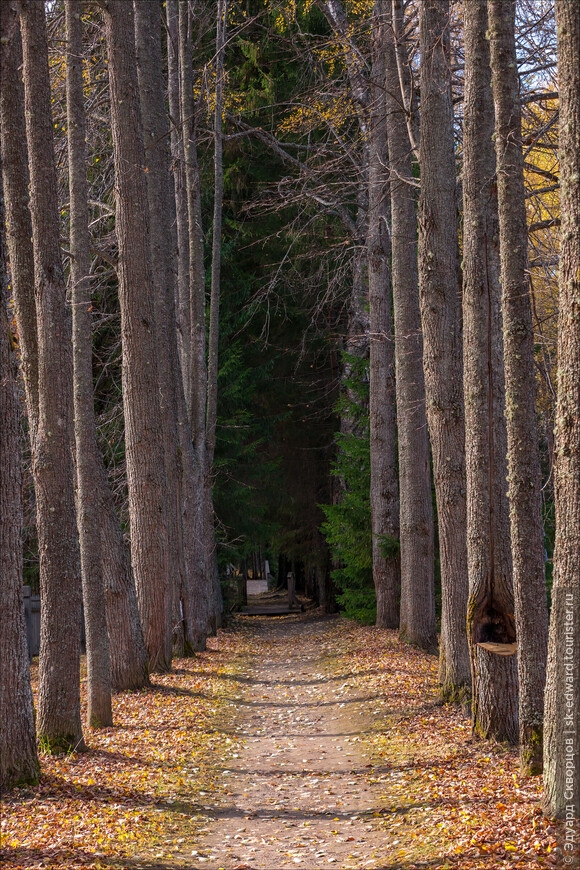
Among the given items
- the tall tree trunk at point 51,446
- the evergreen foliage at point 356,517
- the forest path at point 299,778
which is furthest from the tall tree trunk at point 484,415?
the evergreen foliage at point 356,517

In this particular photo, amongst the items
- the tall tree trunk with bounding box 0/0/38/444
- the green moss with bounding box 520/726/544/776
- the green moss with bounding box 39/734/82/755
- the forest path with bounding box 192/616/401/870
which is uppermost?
the tall tree trunk with bounding box 0/0/38/444

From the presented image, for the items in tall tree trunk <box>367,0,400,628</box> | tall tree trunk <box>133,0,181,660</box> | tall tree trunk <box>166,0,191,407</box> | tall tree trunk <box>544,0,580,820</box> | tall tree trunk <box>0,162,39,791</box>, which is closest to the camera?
tall tree trunk <box>544,0,580,820</box>

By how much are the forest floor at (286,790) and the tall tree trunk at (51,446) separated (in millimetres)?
573

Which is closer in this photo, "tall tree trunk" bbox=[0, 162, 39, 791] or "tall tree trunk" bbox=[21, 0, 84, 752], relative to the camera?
"tall tree trunk" bbox=[0, 162, 39, 791]

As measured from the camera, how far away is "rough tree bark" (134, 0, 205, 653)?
13.1 metres

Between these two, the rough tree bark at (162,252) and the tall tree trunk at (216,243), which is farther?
the tall tree trunk at (216,243)

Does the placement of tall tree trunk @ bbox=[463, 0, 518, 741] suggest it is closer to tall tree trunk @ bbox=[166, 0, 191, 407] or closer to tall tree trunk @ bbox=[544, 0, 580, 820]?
tall tree trunk @ bbox=[544, 0, 580, 820]

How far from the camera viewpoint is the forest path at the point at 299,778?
5648mm

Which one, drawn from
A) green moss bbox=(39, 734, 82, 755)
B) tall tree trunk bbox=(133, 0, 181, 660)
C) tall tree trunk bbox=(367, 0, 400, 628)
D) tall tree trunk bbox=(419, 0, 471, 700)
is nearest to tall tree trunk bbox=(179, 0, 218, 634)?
tall tree trunk bbox=(133, 0, 181, 660)

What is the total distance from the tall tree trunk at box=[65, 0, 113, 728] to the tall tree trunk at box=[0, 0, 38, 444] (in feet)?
2.43

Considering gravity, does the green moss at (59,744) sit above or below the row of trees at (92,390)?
below

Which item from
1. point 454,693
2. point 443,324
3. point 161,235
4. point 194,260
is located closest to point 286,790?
point 454,693

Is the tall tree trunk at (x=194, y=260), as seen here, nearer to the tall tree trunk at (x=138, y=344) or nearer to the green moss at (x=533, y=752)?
the tall tree trunk at (x=138, y=344)

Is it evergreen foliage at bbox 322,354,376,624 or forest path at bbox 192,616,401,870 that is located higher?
evergreen foliage at bbox 322,354,376,624
